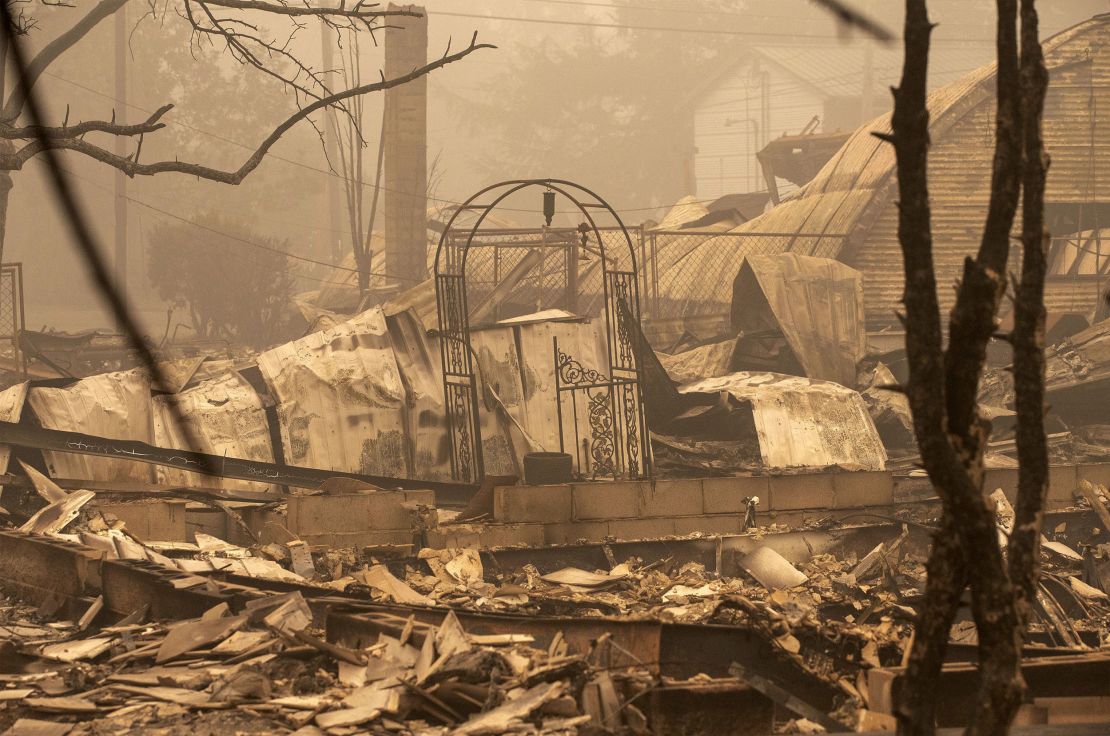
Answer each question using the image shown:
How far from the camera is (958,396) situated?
3432mm

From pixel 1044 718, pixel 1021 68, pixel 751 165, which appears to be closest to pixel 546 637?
pixel 1044 718

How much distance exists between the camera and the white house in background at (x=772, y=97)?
53.2 meters

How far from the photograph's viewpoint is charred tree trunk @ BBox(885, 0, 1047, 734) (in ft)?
11.0

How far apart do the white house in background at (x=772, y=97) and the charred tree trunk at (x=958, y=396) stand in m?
50.6

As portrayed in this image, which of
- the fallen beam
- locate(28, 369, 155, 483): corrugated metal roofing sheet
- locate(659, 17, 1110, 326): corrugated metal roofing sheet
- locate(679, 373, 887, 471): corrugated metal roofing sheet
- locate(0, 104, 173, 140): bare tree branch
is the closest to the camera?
locate(0, 104, 173, 140): bare tree branch

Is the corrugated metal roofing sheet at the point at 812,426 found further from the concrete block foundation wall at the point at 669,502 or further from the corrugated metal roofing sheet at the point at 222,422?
the corrugated metal roofing sheet at the point at 222,422

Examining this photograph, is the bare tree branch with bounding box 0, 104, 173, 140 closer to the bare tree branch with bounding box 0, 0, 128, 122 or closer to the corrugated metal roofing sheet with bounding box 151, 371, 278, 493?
the bare tree branch with bounding box 0, 0, 128, 122

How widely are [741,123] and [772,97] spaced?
1946 mm

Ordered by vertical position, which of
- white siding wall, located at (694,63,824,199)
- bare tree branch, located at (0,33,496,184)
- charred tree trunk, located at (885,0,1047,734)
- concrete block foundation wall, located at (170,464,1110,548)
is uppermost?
white siding wall, located at (694,63,824,199)

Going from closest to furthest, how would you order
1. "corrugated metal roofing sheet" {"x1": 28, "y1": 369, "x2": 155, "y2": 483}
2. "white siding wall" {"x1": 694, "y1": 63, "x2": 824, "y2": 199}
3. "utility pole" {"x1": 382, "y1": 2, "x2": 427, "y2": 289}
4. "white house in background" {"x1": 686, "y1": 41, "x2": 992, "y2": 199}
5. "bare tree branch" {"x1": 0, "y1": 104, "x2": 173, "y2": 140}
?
1. "bare tree branch" {"x1": 0, "y1": 104, "x2": 173, "y2": 140}
2. "corrugated metal roofing sheet" {"x1": 28, "y1": 369, "x2": 155, "y2": 483}
3. "utility pole" {"x1": 382, "y1": 2, "x2": 427, "y2": 289}
4. "white house in background" {"x1": 686, "y1": 41, "x2": 992, "y2": 199}
5. "white siding wall" {"x1": 694, "y1": 63, "x2": 824, "y2": 199}

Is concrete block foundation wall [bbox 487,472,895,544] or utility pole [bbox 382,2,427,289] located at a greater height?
utility pole [bbox 382,2,427,289]

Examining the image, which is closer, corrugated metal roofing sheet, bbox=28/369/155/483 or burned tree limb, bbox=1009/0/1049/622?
burned tree limb, bbox=1009/0/1049/622

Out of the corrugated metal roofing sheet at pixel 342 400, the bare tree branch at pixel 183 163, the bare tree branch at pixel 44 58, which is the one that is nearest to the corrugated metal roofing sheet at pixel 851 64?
the corrugated metal roofing sheet at pixel 342 400

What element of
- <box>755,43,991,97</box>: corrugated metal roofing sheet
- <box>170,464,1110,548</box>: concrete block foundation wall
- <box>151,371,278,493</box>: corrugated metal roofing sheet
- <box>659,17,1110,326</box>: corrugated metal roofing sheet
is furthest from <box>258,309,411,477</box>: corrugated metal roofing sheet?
<box>755,43,991,97</box>: corrugated metal roofing sheet
